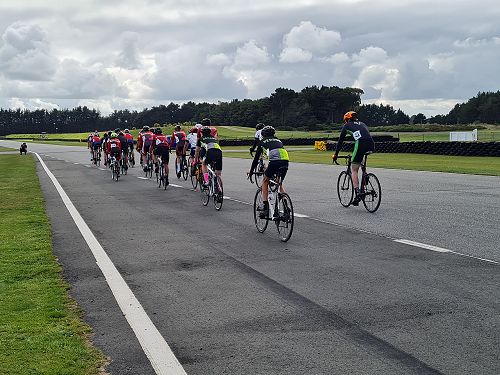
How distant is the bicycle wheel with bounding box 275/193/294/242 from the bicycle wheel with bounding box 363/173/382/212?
369 centimetres

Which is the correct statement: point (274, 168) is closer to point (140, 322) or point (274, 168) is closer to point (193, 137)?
point (140, 322)

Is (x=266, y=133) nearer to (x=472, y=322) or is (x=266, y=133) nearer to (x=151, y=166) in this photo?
(x=472, y=322)

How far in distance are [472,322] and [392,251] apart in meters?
3.48

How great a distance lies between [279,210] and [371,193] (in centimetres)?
381

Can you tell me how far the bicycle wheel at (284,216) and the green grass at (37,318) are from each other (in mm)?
3458

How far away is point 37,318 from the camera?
6094 millimetres

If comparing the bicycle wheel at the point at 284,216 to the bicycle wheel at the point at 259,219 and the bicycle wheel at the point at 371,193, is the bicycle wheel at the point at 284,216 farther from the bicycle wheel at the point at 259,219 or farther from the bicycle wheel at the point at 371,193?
the bicycle wheel at the point at 371,193

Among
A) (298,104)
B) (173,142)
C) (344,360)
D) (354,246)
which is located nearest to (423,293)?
(344,360)

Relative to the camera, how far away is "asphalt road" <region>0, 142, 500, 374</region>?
4906 mm

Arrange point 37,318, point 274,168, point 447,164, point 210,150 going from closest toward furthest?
point 37,318, point 274,168, point 210,150, point 447,164

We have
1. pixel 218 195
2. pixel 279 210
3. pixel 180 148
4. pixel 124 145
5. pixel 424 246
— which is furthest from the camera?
pixel 124 145

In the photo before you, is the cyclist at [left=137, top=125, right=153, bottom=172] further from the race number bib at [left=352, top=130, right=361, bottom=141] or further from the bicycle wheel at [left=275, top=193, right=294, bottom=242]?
the bicycle wheel at [left=275, top=193, right=294, bottom=242]

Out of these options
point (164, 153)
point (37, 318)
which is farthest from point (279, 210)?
point (164, 153)

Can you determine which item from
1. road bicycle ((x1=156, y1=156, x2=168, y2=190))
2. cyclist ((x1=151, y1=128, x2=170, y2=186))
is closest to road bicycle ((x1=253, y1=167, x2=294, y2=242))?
road bicycle ((x1=156, y1=156, x2=168, y2=190))
